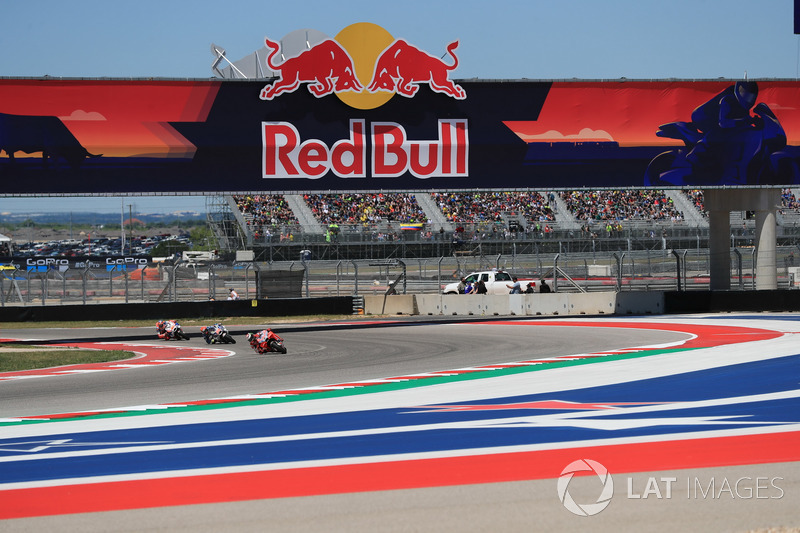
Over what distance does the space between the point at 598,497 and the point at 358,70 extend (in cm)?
1823

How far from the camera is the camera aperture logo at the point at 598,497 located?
5.99 meters

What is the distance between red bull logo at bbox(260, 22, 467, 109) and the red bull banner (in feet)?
0.10

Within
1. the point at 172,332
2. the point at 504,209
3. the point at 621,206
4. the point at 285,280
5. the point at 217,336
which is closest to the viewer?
the point at 217,336

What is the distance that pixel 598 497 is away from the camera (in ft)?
20.4

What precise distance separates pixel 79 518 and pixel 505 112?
65.1 feet

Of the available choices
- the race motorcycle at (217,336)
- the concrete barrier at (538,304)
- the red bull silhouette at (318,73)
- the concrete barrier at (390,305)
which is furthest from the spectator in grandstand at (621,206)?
the race motorcycle at (217,336)

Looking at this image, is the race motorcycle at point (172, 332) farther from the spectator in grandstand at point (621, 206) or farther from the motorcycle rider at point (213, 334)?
the spectator in grandstand at point (621, 206)

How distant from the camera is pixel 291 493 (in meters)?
6.50

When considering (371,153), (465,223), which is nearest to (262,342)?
(371,153)

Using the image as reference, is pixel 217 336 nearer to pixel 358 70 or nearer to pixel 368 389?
pixel 358 70

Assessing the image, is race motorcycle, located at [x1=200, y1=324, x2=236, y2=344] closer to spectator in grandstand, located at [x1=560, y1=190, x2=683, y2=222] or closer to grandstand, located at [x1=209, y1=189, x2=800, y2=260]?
grandstand, located at [x1=209, y1=189, x2=800, y2=260]

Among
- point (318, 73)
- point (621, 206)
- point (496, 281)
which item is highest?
point (318, 73)

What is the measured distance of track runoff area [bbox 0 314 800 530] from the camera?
6.19m

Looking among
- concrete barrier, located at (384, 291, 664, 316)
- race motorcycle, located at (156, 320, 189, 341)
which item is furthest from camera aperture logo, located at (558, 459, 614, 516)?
concrete barrier, located at (384, 291, 664, 316)
